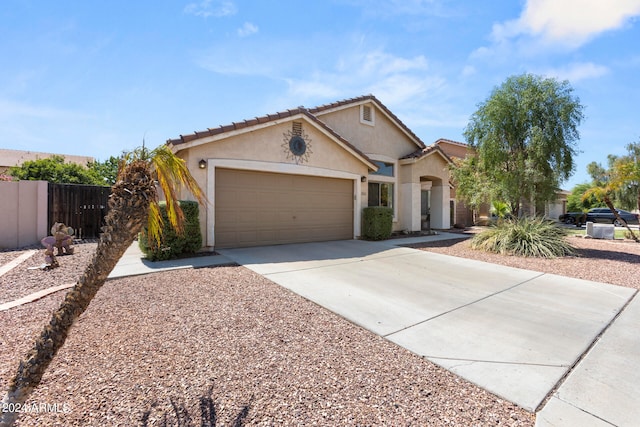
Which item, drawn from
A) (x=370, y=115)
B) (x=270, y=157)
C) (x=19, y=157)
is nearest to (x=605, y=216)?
(x=370, y=115)

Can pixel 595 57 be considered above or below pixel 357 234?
above

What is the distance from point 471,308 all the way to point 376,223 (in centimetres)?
768

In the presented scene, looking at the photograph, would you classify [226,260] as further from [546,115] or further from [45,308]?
[546,115]

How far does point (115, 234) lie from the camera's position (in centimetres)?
217

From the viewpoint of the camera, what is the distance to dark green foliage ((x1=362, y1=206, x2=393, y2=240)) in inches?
489

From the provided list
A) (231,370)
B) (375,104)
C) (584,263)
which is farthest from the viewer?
(375,104)

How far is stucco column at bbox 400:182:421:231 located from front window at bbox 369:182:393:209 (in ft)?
2.37

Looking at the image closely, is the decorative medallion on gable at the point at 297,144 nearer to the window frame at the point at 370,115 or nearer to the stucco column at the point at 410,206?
the window frame at the point at 370,115

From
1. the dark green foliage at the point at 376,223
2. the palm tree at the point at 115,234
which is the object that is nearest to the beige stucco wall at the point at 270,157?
the dark green foliage at the point at 376,223

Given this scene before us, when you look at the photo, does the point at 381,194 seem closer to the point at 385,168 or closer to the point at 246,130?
the point at 385,168

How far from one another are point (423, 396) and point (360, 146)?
12.8 m

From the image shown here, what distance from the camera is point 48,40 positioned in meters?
7.89

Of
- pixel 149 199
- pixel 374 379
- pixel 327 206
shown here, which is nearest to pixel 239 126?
pixel 327 206

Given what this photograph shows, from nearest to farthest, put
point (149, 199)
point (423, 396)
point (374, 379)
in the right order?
point (149, 199)
point (423, 396)
point (374, 379)
